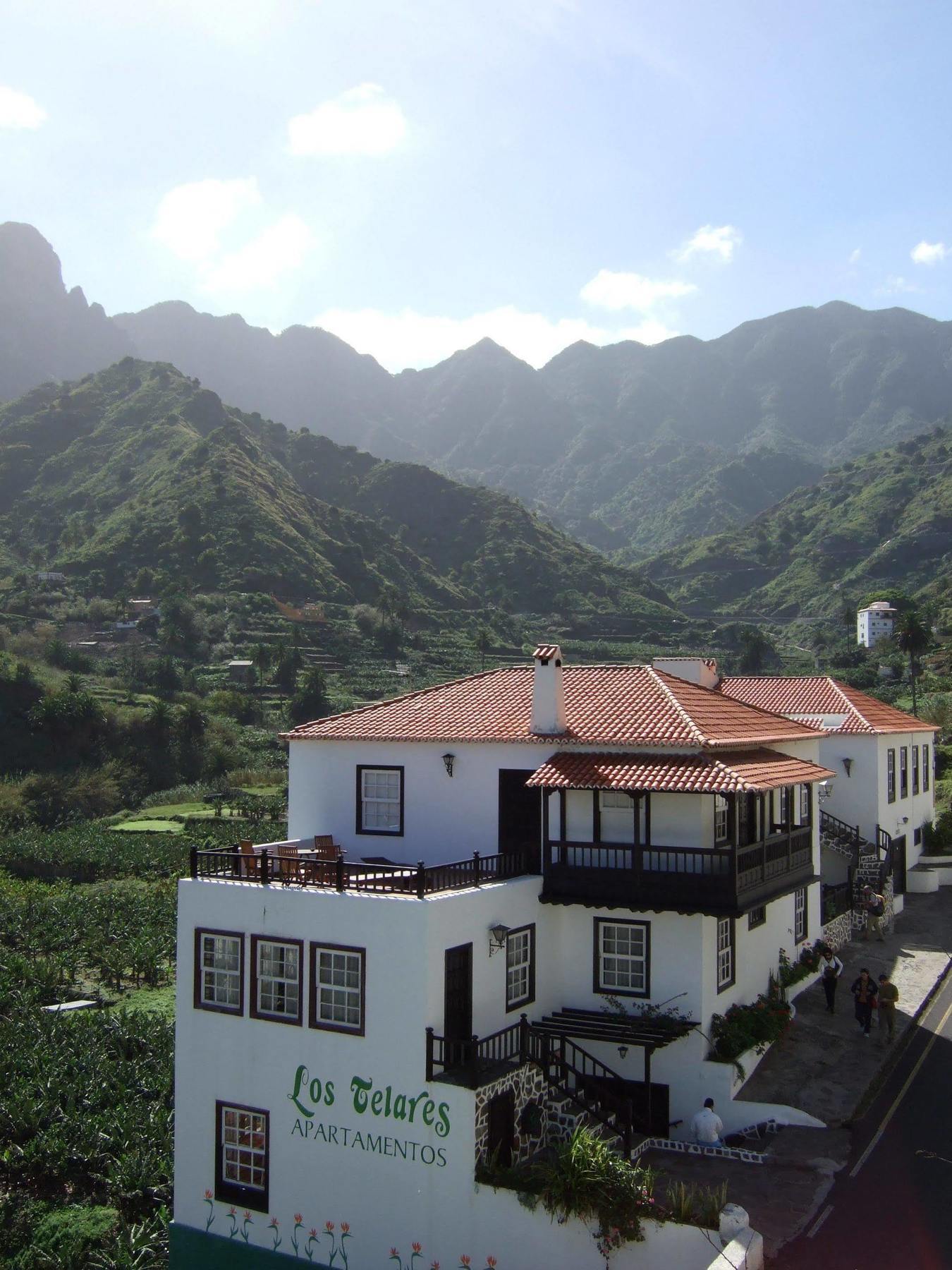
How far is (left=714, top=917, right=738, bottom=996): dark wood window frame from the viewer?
1759 centimetres

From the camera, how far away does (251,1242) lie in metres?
16.3

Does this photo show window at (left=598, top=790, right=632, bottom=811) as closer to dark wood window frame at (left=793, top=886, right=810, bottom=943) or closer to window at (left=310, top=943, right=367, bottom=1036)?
window at (left=310, top=943, right=367, bottom=1036)

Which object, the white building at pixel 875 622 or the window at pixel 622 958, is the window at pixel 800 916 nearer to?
the window at pixel 622 958

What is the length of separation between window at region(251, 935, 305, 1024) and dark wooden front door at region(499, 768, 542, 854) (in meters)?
4.79

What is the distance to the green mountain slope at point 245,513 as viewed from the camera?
341 ft

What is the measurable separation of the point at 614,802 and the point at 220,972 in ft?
23.1

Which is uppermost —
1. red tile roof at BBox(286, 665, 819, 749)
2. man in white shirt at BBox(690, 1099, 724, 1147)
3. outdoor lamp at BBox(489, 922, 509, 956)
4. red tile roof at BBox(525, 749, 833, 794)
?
red tile roof at BBox(286, 665, 819, 749)

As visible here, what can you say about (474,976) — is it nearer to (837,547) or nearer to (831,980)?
(831,980)

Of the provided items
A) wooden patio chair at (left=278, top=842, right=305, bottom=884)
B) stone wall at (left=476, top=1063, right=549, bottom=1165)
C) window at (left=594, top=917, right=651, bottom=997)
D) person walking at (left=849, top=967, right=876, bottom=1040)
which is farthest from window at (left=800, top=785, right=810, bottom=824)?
wooden patio chair at (left=278, top=842, right=305, bottom=884)

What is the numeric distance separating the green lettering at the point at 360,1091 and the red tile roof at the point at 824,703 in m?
18.6

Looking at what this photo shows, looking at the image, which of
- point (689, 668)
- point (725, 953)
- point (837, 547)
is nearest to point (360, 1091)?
point (725, 953)

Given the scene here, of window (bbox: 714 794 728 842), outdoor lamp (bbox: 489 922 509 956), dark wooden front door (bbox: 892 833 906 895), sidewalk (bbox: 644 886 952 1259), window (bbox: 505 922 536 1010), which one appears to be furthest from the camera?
dark wooden front door (bbox: 892 833 906 895)

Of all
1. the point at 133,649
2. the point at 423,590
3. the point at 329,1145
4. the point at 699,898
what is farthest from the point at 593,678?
the point at 423,590

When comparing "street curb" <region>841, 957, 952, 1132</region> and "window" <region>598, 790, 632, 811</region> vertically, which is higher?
"window" <region>598, 790, 632, 811</region>
